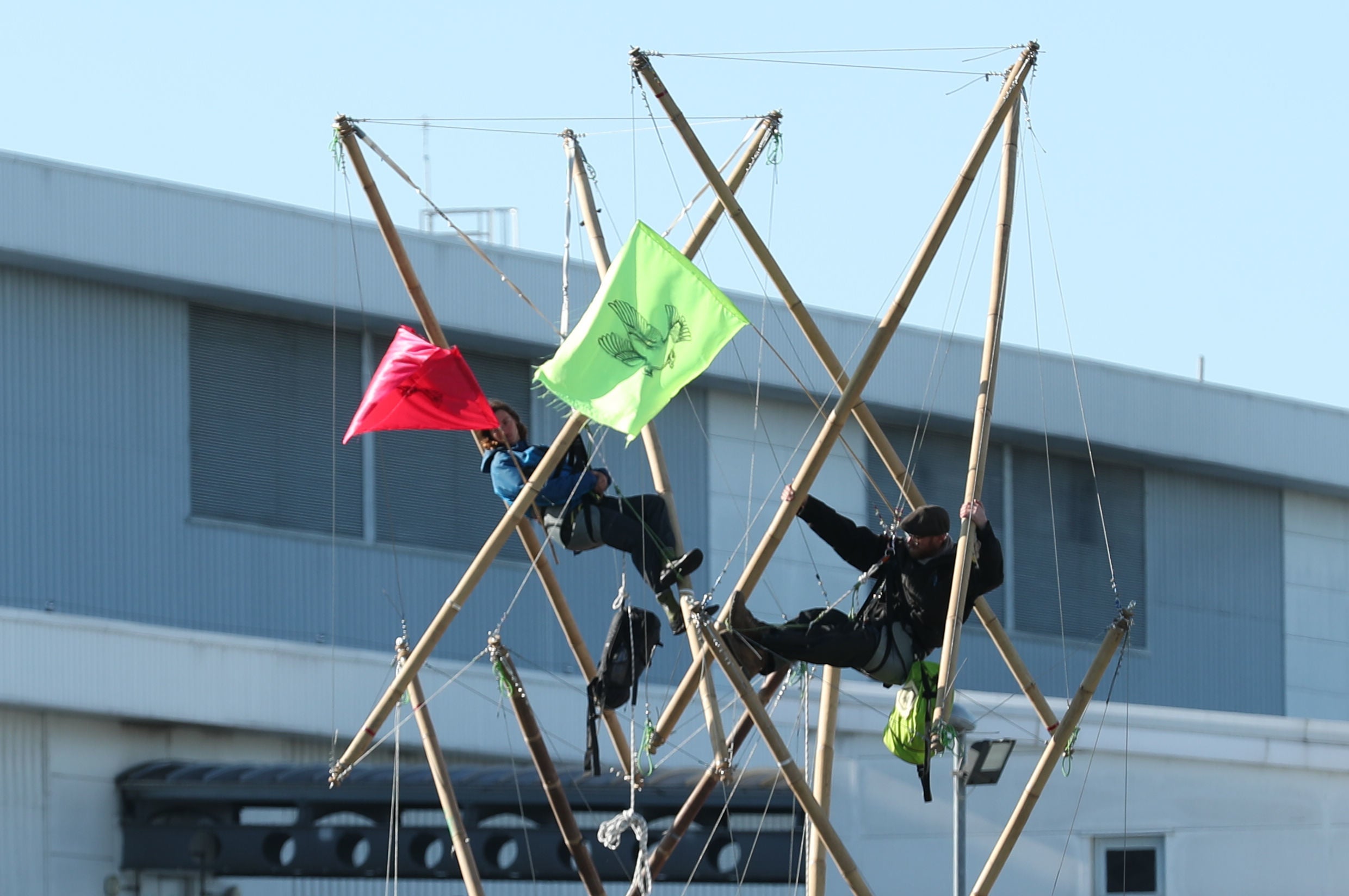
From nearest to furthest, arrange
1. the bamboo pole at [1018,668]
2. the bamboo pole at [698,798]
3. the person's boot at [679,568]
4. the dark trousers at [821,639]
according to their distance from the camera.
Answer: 1. the dark trousers at [821,639]
2. the person's boot at [679,568]
3. the bamboo pole at [1018,668]
4. the bamboo pole at [698,798]

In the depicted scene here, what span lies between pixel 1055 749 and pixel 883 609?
1.57 metres

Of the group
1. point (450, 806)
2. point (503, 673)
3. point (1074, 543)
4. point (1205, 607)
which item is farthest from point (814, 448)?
point (1205, 607)

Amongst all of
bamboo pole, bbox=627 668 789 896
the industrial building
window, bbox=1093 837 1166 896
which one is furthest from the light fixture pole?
window, bbox=1093 837 1166 896

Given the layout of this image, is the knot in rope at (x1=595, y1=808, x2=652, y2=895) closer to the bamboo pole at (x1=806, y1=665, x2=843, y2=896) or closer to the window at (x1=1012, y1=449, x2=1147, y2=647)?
the bamboo pole at (x1=806, y1=665, x2=843, y2=896)

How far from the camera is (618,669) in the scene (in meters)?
14.7

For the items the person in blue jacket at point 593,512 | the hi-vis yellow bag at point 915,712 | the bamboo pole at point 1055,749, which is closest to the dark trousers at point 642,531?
the person in blue jacket at point 593,512

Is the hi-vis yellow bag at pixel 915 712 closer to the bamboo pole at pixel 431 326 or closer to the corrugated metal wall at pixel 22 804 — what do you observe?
the bamboo pole at pixel 431 326

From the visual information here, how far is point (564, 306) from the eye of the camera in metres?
14.8

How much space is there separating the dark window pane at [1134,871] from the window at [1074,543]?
9.82 m

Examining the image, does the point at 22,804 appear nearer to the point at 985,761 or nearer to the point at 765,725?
the point at 985,761

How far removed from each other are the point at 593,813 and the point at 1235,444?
1638cm

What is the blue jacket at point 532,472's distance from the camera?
14.8 meters

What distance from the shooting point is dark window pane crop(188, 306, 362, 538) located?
94.3 ft

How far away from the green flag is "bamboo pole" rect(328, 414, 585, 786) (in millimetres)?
563
